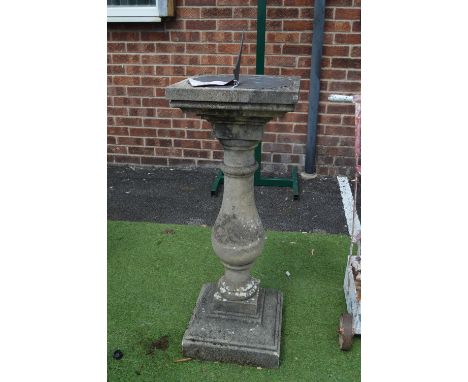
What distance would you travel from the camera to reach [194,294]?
7.88 ft

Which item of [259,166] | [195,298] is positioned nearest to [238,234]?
[195,298]

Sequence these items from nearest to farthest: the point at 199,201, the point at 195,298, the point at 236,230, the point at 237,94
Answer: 1. the point at 237,94
2. the point at 236,230
3. the point at 195,298
4. the point at 199,201

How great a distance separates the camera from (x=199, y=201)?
360 centimetres

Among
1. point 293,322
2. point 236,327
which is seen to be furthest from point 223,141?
point 293,322


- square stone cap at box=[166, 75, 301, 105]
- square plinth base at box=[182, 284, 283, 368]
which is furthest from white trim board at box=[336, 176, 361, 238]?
square stone cap at box=[166, 75, 301, 105]

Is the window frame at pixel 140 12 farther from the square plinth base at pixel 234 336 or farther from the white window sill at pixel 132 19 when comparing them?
→ the square plinth base at pixel 234 336

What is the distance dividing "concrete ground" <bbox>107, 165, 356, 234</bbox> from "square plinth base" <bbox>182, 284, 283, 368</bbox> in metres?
1.17

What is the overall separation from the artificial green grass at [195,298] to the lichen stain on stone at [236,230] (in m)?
0.57

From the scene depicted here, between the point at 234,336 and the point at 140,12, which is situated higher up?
A: the point at 140,12

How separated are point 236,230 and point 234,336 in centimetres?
A: 51

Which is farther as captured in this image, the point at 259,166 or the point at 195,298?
the point at 259,166

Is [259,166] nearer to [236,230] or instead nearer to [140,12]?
[236,230]

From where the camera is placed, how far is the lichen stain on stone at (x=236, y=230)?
1.91m

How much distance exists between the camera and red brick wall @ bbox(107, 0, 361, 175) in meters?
3.70
